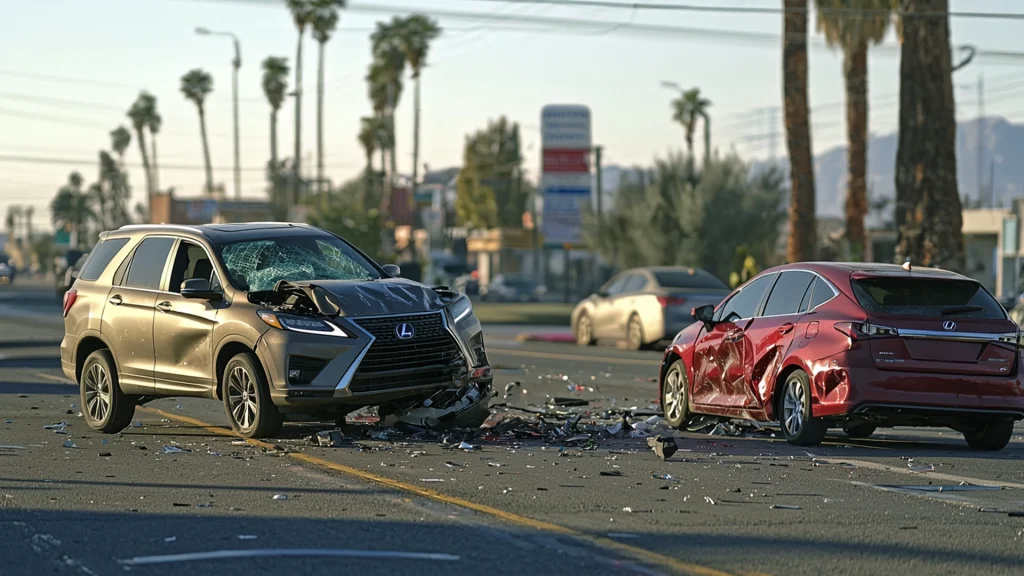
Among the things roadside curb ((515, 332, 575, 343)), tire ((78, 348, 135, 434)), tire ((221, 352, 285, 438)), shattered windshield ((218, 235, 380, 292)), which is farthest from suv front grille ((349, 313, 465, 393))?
roadside curb ((515, 332, 575, 343))

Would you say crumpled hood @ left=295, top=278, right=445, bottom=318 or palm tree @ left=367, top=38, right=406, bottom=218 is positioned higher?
palm tree @ left=367, top=38, right=406, bottom=218

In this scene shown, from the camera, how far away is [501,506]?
9.05m

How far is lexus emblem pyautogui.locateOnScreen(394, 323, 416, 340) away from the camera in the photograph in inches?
486

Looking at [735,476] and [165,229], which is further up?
[165,229]

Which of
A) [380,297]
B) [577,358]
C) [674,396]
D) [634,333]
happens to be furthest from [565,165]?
[380,297]

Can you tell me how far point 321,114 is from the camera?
84.6 metres

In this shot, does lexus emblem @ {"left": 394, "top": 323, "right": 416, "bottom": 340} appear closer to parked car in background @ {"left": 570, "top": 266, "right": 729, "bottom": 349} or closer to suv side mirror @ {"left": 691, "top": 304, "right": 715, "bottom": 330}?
Result: suv side mirror @ {"left": 691, "top": 304, "right": 715, "bottom": 330}

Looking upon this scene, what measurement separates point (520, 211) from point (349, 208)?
49961mm

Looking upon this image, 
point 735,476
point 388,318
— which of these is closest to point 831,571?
point 735,476

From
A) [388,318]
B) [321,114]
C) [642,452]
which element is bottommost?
[642,452]

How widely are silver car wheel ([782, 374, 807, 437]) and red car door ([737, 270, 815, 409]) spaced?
0.57 ft

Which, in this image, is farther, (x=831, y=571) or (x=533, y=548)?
(x=533, y=548)

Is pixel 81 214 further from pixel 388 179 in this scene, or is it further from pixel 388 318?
pixel 388 318

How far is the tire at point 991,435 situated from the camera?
41.1ft
